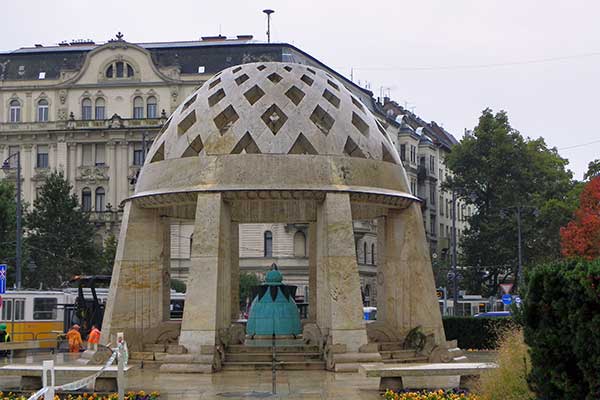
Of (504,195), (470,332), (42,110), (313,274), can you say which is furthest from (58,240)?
(313,274)

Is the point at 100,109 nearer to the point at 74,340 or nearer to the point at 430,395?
the point at 74,340

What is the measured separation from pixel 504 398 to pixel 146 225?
13170 millimetres

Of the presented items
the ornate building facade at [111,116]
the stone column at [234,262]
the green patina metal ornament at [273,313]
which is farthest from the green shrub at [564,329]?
the ornate building facade at [111,116]

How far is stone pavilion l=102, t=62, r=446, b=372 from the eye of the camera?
2291cm

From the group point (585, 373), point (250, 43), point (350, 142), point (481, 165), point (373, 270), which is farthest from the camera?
point (373, 270)

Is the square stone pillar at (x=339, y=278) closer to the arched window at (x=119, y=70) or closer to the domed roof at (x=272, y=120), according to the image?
the domed roof at (x=272, y=120)

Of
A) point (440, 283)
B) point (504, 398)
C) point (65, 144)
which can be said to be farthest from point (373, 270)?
point (504, 398)

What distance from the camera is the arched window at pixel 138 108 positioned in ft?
269

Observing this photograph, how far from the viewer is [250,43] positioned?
78.8 m

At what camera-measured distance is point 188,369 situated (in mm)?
22000

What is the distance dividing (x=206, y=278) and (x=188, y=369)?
6.96ft

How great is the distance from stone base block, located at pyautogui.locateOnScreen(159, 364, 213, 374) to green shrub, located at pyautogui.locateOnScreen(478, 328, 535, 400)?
7678mm

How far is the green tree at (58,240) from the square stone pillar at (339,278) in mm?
39920

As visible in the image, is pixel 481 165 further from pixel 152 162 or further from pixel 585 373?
pixel 585 373
